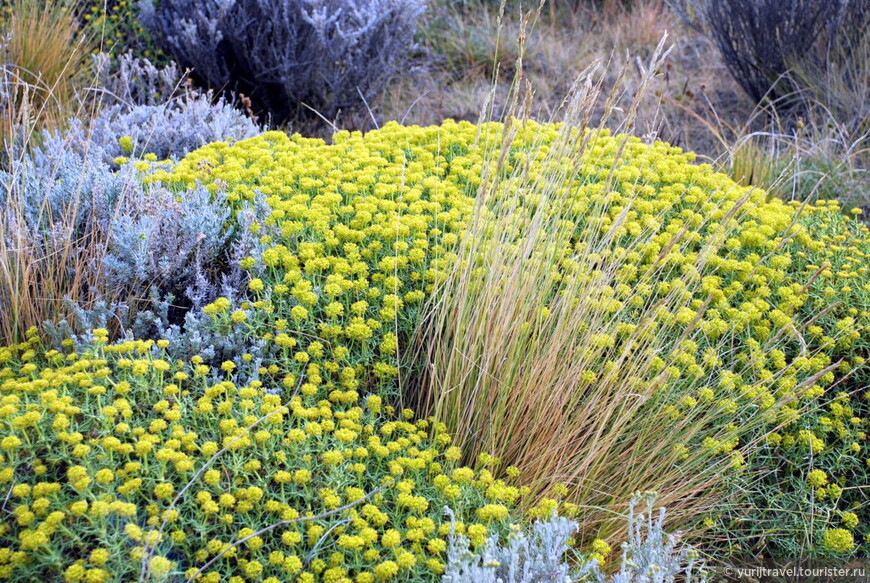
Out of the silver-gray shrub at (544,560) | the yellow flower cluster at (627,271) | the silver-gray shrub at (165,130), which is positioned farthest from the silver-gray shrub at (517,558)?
the silver-gray shrub at (165,130)

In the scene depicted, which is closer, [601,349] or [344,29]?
[601,349]

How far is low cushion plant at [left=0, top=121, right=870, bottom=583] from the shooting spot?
1973 millimetres

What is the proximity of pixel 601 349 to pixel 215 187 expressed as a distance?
5.58 feet

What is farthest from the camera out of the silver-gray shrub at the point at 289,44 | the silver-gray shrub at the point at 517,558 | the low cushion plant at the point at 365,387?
the silver-gray shrub at the point at 289,44

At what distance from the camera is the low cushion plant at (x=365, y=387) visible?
6.47ft

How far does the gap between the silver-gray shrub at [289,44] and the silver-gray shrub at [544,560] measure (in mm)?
4350

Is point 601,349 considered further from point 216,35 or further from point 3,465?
point 216,35

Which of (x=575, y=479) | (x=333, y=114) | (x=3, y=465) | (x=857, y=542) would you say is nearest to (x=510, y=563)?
(x=575, y=479)

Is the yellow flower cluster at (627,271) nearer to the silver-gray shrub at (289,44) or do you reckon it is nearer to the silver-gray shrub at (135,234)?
the silver-gray shrub at (135,234)

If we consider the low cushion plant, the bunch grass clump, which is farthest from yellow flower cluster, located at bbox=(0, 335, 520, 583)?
the bunch grass clump

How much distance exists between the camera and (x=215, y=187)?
3.18 m

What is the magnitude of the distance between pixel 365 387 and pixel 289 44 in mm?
3681

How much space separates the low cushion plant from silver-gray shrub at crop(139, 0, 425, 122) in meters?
2.06

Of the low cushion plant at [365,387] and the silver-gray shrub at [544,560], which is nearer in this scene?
the silver-gray shrub at [544,560]
